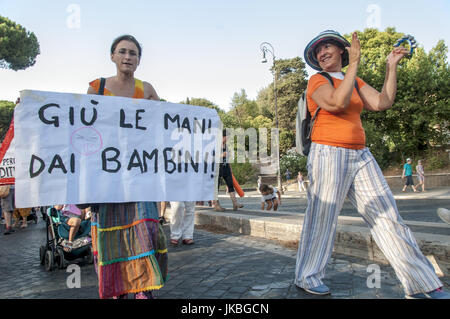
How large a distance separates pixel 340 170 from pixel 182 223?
137 inches

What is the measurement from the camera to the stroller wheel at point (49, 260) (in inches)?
175

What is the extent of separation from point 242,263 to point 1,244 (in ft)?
19.5

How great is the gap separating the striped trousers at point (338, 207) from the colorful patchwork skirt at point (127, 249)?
3.76ft

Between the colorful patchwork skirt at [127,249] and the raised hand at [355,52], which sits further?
the raised hand at [355,52]

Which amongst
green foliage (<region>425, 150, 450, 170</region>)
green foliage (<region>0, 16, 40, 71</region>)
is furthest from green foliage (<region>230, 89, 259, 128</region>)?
green foliage (<region>425, 150, 450, 170</region>)

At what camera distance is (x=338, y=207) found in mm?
A: 2828

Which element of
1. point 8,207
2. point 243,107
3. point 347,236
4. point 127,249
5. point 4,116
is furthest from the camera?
point 243,107

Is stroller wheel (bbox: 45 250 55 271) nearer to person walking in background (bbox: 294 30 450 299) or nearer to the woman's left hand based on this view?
person walking in background (bbox: 294 30 450 299)

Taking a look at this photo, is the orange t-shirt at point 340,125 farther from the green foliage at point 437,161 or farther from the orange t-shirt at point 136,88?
the green foliage at point 437,161

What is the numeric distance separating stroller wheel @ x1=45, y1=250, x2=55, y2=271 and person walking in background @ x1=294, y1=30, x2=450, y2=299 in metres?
3.09

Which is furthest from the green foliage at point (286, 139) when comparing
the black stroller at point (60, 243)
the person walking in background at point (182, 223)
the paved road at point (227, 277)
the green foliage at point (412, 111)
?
the black stroller at point (60, 243)

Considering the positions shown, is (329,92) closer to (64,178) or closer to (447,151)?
(64,178)

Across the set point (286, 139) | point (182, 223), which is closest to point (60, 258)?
point (182, 223)

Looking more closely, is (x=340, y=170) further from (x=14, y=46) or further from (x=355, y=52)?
(x=14, y=46)
